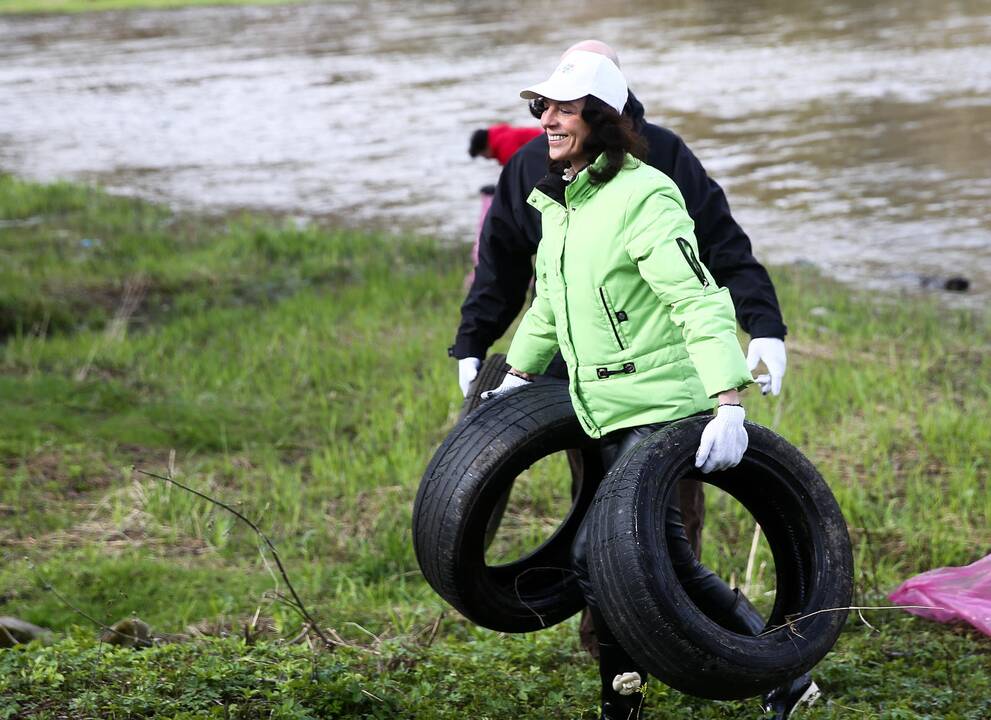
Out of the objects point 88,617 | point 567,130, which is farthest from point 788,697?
point 88,617

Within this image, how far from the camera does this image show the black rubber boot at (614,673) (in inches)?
151

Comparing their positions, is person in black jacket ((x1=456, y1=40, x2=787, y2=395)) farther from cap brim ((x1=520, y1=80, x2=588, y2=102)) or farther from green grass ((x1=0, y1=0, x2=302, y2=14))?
green grass ((x1=0, y1=0, x2=302, y2=14))

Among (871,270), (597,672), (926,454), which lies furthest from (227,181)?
(597,672)

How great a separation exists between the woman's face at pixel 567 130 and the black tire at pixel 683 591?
84cm

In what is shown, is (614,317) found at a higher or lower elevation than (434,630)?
higher

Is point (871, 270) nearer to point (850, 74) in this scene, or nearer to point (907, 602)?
point (907, 602)

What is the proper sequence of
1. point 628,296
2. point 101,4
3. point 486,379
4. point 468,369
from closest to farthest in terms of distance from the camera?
point 628,296 → point 468,369 → point 486,379 → point 101,4

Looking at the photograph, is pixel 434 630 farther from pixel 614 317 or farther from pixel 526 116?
pixel 526 116

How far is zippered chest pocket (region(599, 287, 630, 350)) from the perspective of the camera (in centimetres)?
356

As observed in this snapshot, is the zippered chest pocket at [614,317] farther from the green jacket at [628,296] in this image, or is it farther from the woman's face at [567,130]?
the woman's face at [567,130]

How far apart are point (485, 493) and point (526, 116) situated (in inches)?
600

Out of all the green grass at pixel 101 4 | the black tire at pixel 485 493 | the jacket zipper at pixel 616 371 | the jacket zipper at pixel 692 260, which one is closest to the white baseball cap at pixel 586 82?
the jacket zipper at pixel 692 260

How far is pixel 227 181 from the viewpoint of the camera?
1666 cm

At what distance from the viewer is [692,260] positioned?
3.44m
